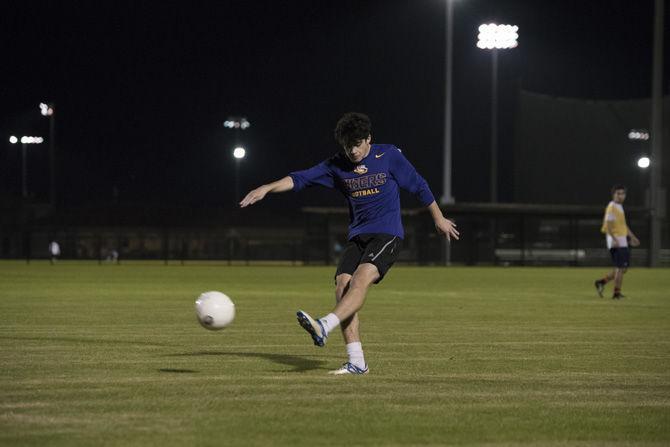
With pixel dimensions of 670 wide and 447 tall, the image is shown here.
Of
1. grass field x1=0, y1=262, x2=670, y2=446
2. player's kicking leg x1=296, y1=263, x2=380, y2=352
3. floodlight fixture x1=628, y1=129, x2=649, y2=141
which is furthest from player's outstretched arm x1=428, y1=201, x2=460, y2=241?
floodlight fixture x1=628, y1=129, x2=649, y2=141

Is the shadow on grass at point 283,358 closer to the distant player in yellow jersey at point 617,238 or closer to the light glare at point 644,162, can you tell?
the distant player in yellow jersey at point 617,238

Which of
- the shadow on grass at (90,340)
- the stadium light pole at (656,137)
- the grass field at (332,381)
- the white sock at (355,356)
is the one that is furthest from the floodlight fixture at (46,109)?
the white sock at (355,356)

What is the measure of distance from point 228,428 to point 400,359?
4.23 meters

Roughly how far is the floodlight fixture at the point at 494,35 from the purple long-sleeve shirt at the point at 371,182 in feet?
162

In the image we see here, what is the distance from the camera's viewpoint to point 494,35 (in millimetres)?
57656

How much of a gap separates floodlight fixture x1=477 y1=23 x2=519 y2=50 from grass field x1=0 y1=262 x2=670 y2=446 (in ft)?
136

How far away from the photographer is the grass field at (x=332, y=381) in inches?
247

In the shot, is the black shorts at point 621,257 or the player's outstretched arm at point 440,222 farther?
the black shorts at point 621,257

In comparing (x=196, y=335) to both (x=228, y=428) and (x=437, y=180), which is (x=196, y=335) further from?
(x=437, y=180)

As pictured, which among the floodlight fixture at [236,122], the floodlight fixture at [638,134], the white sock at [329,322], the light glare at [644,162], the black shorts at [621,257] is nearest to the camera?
the white sock at [329,322]

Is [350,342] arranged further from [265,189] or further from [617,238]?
[617,238]

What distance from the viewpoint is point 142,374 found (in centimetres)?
896

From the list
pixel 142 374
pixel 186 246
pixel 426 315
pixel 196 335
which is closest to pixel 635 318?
pixel 426 315

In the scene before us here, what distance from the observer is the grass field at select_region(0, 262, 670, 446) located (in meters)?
6.28
